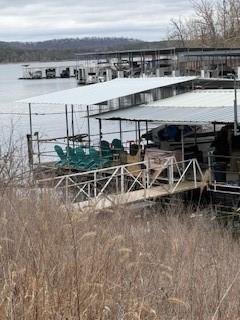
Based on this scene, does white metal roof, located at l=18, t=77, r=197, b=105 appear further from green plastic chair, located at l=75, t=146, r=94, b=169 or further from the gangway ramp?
the gangway ramp

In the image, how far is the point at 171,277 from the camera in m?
4.36

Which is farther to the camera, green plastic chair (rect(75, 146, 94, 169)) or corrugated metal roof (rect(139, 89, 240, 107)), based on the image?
green plastic chair (rect(75, 146, 94, 169))

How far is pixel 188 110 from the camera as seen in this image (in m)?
19.6

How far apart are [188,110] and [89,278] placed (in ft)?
53.0

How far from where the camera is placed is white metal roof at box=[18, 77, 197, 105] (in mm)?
21581

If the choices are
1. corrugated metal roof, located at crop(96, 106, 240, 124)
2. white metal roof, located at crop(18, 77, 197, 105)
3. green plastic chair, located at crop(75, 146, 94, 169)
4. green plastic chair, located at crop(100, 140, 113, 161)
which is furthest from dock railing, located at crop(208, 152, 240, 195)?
white metal roof, located at crop(18, 77, 197, 105)

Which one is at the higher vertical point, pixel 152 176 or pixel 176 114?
pixel 176 114

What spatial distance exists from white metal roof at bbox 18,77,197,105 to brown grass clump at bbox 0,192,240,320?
52.5 feet

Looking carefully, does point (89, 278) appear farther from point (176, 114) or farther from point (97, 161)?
point (97, 161)

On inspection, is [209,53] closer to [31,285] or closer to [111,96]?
[111,96]

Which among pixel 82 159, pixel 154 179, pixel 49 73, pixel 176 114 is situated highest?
pixel 176 114

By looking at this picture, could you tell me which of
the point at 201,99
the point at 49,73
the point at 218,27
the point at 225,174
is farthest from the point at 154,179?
the point at 49,73

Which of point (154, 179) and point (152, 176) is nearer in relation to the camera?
point (154, 179)

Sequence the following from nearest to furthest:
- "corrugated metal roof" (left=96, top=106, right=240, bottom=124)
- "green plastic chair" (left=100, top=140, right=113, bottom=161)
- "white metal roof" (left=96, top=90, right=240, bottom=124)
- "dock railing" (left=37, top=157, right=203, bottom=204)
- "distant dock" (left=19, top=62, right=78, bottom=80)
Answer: "dock railing" (left=37, top=157, right=203, bottom=204)
"corrugated metal roof" (left=96, top=106, right=240, bottom=124)
"white metal roof" (left=96, top=90, right=240, bottom=124)
"green plastic chair" (left=100, top=140, right=113, bottom=161)
"distant dock" (left=19, top=62, right=78, bottom=80)
